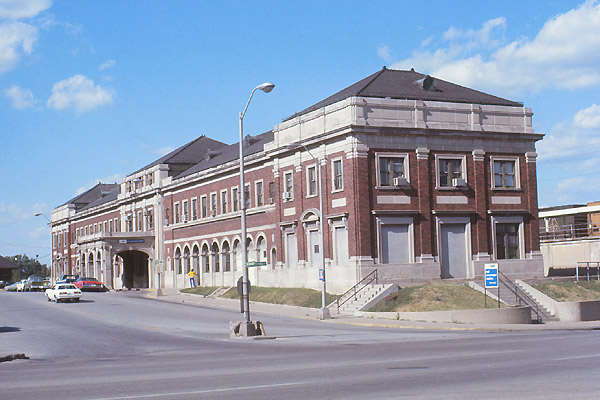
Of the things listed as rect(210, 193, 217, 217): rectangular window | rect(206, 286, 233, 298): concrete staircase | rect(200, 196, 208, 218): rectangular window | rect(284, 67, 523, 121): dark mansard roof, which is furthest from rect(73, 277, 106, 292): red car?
rect(284, 67, 523, 121): dark mansard roof

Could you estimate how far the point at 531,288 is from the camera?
4541 centimetres

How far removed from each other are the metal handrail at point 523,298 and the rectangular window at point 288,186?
15.9 meters

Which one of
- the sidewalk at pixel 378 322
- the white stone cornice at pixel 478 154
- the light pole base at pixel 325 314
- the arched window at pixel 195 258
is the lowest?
the sidewalk at pixel 378 322

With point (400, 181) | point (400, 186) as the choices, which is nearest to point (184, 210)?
point (400, 186)

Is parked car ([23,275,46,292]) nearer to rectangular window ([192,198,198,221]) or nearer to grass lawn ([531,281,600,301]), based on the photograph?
rectangular window ([192,198,198,221])

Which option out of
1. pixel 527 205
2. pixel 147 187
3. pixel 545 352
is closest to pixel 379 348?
pixel 545 352

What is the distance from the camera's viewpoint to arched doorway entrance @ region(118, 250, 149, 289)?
90.9 m

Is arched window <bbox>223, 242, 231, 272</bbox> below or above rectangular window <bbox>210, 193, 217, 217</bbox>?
below

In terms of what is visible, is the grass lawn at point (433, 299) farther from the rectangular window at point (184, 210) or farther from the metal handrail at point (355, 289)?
the rectangular window at point (184, 210)

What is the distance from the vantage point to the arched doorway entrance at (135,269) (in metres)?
90.9

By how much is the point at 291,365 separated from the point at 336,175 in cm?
3224

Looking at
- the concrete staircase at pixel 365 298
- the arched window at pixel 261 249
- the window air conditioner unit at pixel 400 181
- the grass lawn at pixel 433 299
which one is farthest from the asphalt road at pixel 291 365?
the arched window at pixel 261 249

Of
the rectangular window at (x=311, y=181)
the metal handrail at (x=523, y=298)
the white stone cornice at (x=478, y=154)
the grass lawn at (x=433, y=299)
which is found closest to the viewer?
the grass lawn at (x=433, y=299)

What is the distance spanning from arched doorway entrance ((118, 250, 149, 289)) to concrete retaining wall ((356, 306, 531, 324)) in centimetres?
5658
